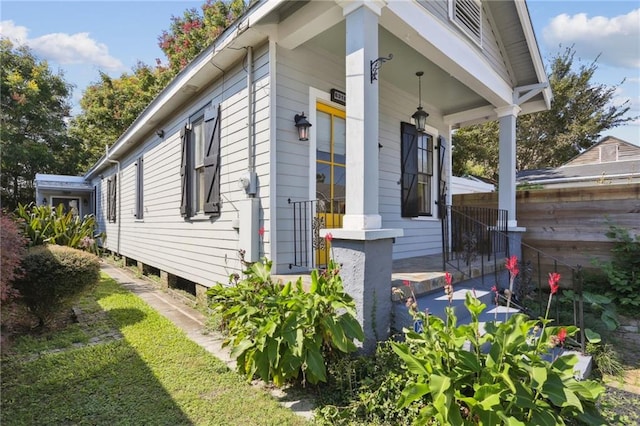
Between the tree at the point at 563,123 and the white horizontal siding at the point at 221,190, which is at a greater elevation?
the tree at the point at 563,123

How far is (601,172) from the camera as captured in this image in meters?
9.43

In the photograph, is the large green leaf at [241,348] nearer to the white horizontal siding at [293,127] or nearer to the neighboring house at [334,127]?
the neighboring house at [334,127]

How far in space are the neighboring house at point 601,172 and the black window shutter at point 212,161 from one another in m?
7.18

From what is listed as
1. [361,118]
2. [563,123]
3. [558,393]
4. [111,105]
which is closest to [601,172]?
[563,123]

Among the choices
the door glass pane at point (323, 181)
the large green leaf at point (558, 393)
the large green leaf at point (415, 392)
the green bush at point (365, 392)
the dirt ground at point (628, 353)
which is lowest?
the dirt ground at point (628, 353)

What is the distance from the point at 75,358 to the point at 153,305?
1997mm

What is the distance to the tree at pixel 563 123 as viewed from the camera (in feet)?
54.2

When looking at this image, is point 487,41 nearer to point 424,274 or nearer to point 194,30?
point 424,274

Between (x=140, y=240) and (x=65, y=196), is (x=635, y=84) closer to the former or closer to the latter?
(x=140, y=240)

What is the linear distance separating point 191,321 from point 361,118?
3.44 meters

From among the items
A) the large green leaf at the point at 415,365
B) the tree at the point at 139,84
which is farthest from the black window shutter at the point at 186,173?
the tree at the point at 139,84

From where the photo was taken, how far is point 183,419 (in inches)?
89.2

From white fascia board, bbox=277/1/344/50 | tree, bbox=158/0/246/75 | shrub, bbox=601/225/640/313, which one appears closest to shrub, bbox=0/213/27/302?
white fascia board, bbox=277/1/344/50

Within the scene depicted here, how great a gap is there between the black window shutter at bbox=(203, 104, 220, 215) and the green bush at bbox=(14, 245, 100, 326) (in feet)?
5.44
